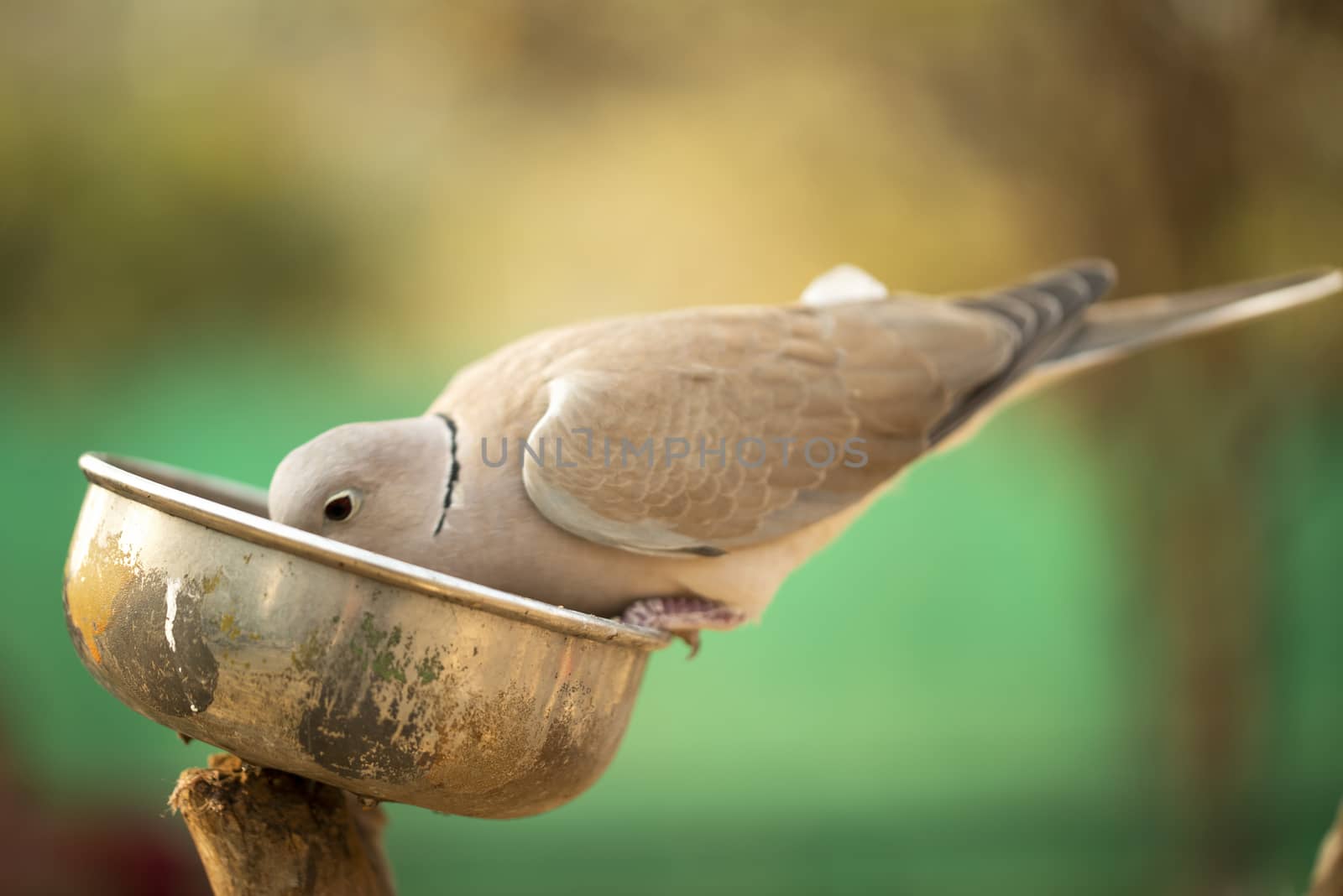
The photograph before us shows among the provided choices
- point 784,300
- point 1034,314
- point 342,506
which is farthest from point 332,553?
point 784,300

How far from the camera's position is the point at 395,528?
47.7 inches

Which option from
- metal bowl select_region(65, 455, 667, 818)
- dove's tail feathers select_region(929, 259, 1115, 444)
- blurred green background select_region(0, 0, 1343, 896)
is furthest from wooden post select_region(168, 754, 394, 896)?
blurred green background select_region(0, 0, 1343, 896)

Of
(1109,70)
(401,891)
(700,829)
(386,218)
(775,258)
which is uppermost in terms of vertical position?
(1109,70)

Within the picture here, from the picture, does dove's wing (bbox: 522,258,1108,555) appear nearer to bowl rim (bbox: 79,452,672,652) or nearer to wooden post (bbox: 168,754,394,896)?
bowl rim (bbox: 79,452,672,652)

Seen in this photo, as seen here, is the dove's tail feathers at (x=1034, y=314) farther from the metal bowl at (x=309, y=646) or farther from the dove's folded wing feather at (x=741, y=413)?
the metal bowl at (x=309, y=646)

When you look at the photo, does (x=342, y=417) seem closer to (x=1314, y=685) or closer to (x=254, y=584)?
(x=254, y=584)

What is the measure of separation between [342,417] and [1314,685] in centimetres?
298

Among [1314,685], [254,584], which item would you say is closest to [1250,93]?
[1314,685]

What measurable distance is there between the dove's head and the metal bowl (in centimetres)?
18

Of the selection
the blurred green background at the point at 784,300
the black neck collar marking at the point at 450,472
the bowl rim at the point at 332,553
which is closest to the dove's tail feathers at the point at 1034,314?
the black neck collar marking at the point at 450,472

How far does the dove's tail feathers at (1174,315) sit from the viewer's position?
1.68 meters

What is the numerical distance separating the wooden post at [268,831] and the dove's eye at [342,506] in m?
0.27

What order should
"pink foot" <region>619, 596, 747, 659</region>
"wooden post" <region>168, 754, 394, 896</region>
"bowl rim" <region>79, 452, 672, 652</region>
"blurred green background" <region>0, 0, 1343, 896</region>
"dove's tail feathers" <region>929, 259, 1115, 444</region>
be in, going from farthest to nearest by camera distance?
"blurred green background" <region>0, 0, 1343, 896</region> < "dove's tail feathers" <region>929, 259, 1115, 444</region> < "pink foot" <region>619, 596, 747, 659</region> < "wooden post" <region>168, 754, 394, 896</region> < "bowl rim" <region>79, 452, 672, 652</region>

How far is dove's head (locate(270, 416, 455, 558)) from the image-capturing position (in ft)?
3.68
